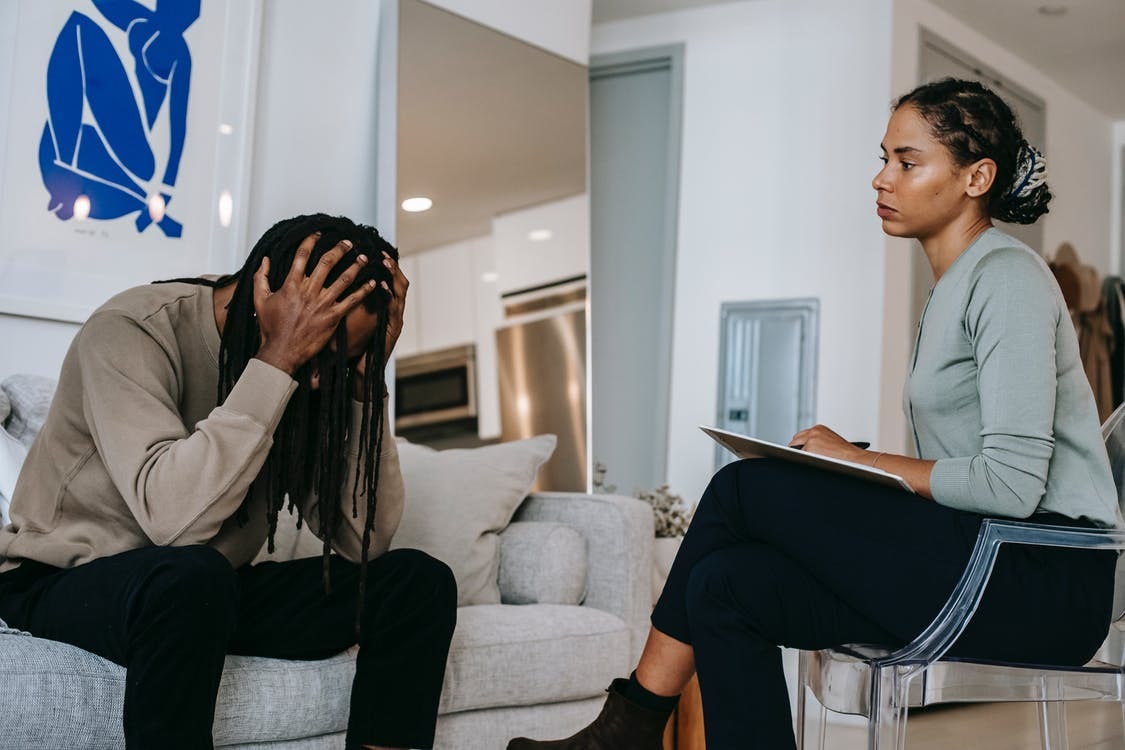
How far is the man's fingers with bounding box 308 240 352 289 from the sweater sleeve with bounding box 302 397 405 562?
0.89ft

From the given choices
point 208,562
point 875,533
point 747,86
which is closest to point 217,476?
point 208,562

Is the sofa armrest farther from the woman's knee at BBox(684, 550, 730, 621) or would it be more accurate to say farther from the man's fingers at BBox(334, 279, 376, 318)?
the man's fingers at BBox(334, 279, 376, 318)

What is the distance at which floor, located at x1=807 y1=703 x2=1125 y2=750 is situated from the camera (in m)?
3.08

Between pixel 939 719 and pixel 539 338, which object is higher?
pixel 539 338

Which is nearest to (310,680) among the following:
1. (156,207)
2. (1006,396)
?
(1006,396)

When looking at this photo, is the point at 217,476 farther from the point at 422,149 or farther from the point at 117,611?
the point at 422,149

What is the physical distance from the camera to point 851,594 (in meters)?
1.60

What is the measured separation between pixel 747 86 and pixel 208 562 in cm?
340

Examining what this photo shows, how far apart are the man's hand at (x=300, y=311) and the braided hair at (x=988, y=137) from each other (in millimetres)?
890

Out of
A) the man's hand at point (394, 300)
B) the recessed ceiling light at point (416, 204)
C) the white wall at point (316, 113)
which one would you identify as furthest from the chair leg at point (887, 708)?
the recessed ceiling light at point (416, 204)

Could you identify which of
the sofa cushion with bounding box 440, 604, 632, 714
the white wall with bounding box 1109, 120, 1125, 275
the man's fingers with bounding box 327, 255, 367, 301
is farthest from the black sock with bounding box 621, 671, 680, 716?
the white wall with bounding box 1109, 120, 1125, 275

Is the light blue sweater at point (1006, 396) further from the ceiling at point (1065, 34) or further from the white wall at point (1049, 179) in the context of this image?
the ceiling at point (1065, 34)

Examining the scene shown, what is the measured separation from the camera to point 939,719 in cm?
354

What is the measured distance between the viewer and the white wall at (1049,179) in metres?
4.19
